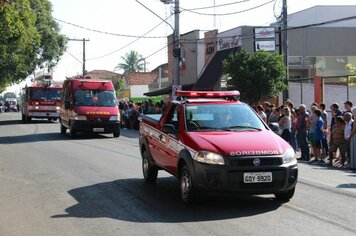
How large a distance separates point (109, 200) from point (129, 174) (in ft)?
9.90

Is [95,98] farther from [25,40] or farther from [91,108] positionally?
[25,40]

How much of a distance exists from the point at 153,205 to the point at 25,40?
1177 inches

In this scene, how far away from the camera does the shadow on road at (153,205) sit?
25.3 ft

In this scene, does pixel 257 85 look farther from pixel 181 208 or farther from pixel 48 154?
pixel 181 208

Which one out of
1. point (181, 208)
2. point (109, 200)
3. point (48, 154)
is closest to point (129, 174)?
point (109, 200)

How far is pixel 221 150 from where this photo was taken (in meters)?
7.80

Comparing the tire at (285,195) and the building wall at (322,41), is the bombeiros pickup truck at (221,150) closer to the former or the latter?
the tire at (285,195)

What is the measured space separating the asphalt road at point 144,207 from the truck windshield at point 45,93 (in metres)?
24.7

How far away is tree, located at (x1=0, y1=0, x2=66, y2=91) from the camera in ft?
104

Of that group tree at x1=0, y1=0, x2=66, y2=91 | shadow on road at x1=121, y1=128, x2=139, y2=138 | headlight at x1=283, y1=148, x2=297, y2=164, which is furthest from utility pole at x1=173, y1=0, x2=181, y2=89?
headlight at x1=283, y1=148, x2=297, y2=164

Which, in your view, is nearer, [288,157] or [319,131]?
[288,157]

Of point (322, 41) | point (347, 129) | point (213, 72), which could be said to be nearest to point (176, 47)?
point (213, 72)

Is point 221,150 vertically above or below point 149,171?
above

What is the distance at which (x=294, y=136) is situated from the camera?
55.8 ft
